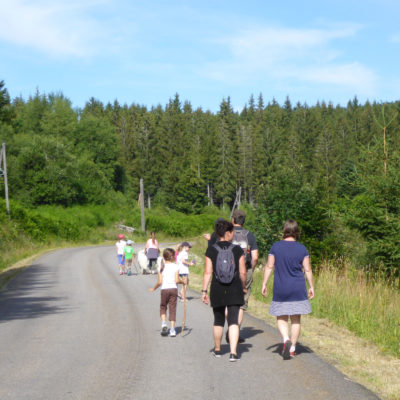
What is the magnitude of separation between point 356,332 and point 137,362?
408cm

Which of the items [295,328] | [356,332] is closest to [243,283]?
[295,328]

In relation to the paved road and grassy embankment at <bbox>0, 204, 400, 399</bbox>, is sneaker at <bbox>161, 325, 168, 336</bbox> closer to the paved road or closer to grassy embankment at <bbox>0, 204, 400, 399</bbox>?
the paved road

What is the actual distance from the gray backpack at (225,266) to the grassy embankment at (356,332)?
1.76 metres

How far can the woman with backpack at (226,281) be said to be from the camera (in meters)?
7.70

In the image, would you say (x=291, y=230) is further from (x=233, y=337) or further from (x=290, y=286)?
(x=233, y=337)

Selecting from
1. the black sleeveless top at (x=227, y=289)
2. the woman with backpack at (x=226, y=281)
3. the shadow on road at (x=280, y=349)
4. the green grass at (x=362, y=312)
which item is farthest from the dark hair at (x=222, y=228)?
the green grass at (x=362, y=312)

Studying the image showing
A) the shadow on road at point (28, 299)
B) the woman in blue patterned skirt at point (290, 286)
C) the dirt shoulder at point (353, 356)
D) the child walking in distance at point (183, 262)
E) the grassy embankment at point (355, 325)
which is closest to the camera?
the dirt shoulder at point (353, 356)

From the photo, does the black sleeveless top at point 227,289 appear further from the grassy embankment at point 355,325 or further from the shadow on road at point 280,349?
the grassy embankment at point 355,325

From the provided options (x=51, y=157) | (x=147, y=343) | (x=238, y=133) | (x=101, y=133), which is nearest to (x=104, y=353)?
(x=147, y=343)

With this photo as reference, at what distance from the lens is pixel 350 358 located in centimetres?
782

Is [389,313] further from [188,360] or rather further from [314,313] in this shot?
[188,360]

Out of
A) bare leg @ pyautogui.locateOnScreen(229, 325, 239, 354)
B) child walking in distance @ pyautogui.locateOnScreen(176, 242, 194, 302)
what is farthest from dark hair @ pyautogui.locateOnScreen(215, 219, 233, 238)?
child walking in distance @ pyautogui.locateOnScreen(176, 242, 194, 302)

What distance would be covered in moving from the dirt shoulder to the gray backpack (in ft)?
5.68

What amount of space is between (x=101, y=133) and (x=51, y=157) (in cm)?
2957
